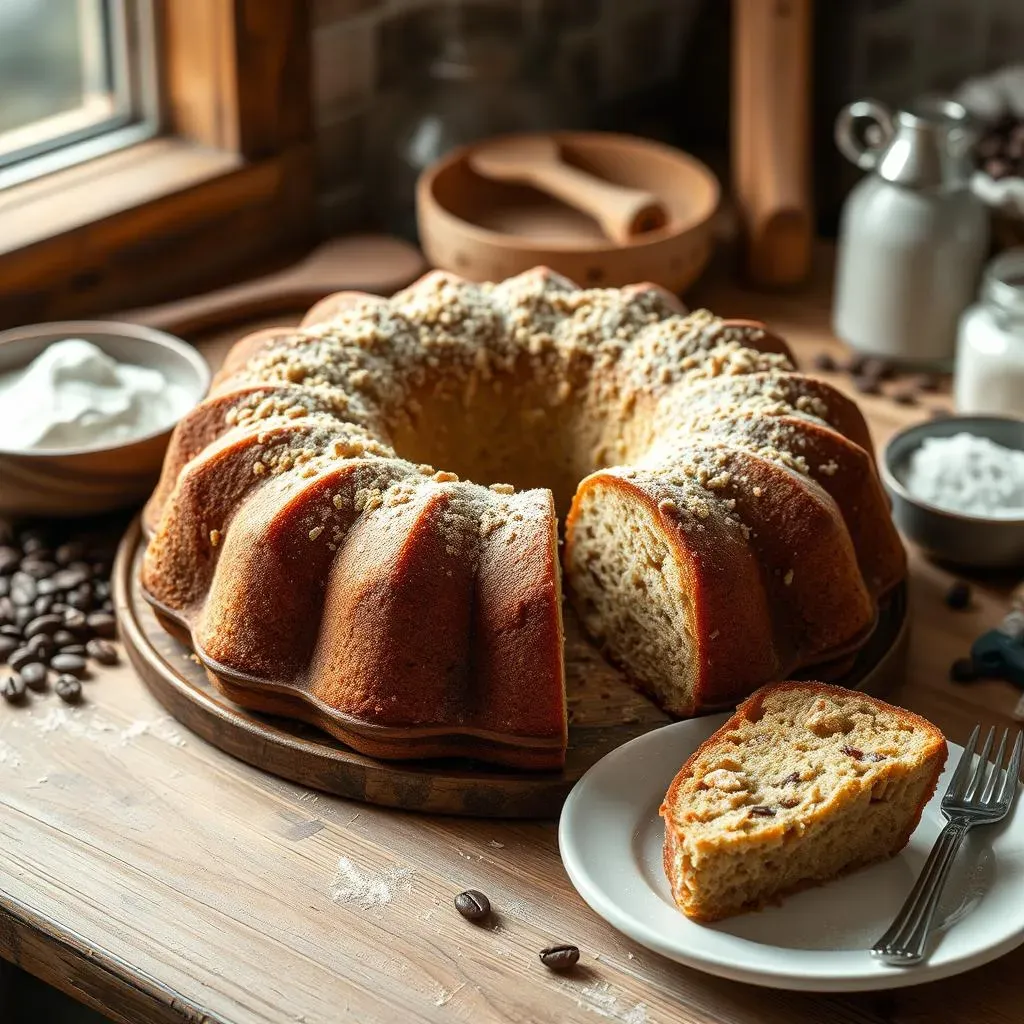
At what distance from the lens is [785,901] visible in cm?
157

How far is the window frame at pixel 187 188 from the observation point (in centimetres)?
261

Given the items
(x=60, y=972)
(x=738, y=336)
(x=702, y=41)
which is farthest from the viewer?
(x=702, y=41)

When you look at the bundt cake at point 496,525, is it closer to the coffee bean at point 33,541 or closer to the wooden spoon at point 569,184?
the coffee bean at point 33,541

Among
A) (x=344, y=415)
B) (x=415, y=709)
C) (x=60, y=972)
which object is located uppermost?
(x=344, y=415)

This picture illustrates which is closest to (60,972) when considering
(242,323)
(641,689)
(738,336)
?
(641,689)

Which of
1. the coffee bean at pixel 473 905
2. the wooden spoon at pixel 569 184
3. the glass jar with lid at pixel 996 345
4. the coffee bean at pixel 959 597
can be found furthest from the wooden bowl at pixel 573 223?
the coffee bean at pixel 473 905

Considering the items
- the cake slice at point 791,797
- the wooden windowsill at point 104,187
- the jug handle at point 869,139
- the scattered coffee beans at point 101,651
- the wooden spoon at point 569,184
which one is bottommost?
the scattered coffee beans at point 101,651

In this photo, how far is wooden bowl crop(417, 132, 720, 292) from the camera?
2.68 meters

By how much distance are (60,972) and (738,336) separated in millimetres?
1200

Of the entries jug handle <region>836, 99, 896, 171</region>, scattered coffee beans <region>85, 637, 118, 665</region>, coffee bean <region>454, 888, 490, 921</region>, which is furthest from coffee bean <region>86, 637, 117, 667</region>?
jug handle <region>836, 99, 896, 171</region>

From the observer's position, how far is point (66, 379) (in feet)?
7.24

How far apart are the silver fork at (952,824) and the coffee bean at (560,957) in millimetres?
293

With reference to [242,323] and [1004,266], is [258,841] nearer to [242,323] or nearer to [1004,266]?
[242,323]

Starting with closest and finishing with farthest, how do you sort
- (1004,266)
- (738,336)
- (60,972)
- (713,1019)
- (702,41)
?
(713,1019)
(60,972)
(738,336)
(1004,266)
(702,41)
